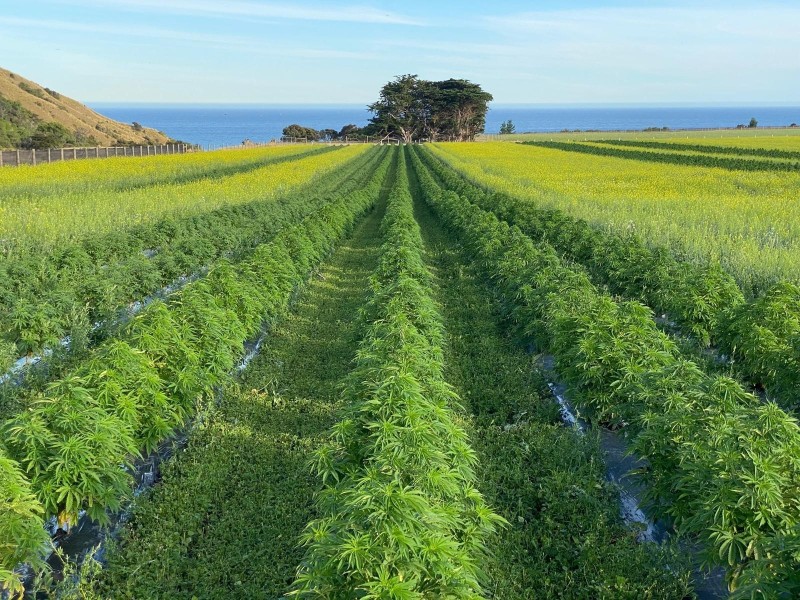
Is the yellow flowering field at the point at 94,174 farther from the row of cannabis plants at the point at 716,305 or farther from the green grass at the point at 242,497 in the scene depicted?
the row of cannabis plants at the point at 716,305

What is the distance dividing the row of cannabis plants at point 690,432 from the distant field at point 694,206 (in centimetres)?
556


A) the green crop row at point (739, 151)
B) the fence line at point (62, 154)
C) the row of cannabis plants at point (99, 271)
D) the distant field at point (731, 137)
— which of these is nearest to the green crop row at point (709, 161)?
the green crop row at point (739, 151)

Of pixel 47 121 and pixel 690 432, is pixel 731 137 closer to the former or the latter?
pixel 690 432

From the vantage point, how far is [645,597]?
4.64m

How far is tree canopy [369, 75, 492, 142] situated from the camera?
102 metres

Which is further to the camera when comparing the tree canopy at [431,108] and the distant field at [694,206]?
the tree canopy at [431,108]

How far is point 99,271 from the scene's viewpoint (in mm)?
11430

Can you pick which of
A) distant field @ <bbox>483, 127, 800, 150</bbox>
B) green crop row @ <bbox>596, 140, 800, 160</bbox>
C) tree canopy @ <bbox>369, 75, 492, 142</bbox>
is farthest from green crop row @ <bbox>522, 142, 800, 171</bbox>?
tree canopy @ <bbox>369, 75, 492, 142</bbox>

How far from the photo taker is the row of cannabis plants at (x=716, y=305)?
7.16 m

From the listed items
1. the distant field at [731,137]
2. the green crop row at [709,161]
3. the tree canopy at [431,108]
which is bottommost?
the green crop row at [709,161]

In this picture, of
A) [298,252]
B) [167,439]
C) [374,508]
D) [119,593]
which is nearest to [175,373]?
[167,439]

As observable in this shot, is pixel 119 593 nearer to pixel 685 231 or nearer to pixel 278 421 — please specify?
pixel 278 421

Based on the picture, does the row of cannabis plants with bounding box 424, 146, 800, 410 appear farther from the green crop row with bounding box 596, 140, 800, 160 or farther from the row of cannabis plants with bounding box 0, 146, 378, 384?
the green crop row with bounding box 596, 140, 800, 160

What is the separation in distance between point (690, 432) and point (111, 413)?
5.05m
